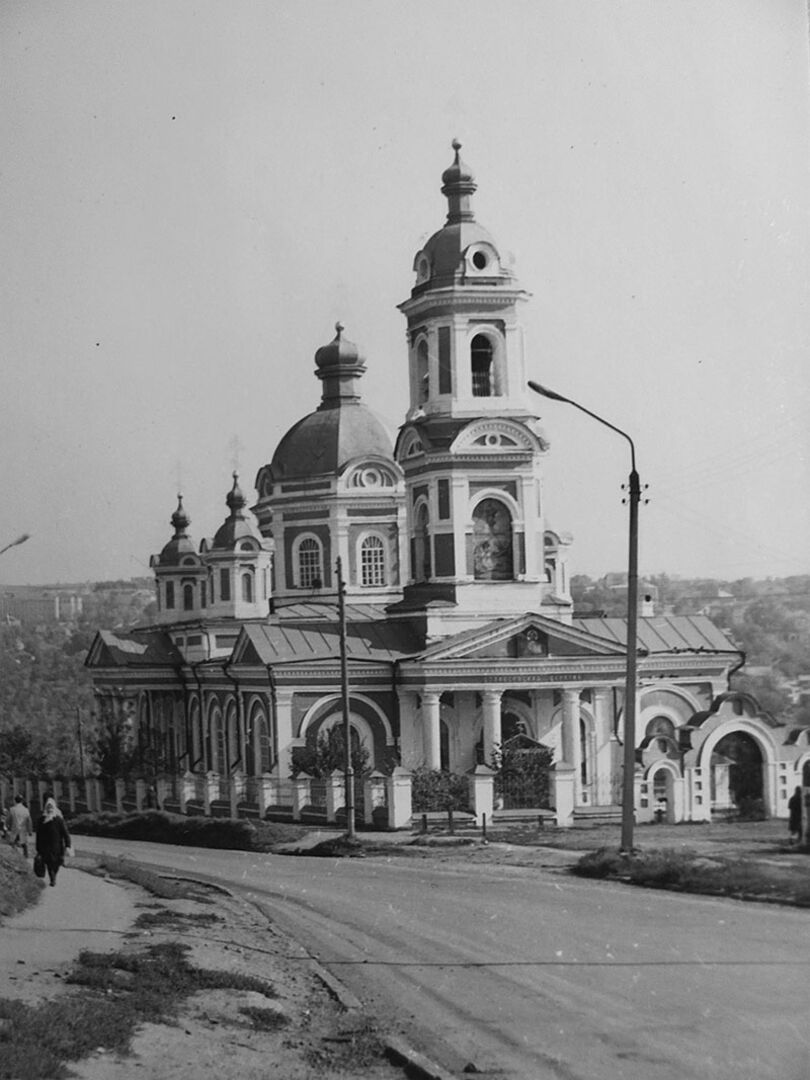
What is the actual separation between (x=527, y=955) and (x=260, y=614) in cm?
2550

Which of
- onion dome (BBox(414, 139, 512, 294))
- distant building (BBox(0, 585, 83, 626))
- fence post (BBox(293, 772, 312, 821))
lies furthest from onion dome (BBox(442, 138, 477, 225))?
fence post (BBox(293, 772, 312, 821))

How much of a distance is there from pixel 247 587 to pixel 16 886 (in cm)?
2373

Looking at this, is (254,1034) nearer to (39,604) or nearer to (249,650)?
(39,604)

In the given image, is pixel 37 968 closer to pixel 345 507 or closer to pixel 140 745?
pixel 140 745

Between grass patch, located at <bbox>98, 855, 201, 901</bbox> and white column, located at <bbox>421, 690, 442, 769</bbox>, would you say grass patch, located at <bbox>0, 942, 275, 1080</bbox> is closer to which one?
grass patch, located at <bbox>98, 855, 201, 901</bbox>

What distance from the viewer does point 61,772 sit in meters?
32.5

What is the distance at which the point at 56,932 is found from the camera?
1348 centimetres

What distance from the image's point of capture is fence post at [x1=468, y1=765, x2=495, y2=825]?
23531mm

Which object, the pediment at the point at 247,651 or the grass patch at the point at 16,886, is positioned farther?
the pediment at the point at 247,651

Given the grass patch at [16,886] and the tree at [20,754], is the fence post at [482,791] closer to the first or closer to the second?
the grass patch at [16,886]


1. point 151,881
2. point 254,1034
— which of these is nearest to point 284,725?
point 151,881

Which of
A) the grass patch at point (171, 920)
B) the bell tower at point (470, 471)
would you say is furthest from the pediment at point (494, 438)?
the grass patch at point (171, 920)

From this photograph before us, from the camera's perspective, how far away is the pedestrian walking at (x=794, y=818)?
51.8 feet

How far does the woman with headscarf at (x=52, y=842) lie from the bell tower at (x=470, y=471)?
11.2m
